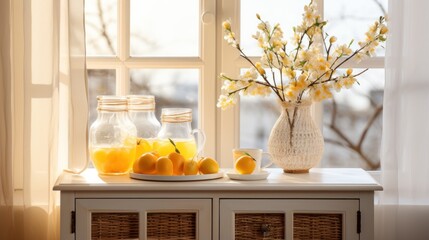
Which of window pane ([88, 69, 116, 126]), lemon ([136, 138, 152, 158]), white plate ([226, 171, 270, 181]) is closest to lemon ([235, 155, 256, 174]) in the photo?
white plate ([226, 171, 270, 181])

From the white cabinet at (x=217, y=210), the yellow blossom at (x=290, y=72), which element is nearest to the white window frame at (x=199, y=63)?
the yellow blossom at (x=290, y=72)

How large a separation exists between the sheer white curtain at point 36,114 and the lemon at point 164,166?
0.36m

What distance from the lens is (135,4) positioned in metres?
2.96

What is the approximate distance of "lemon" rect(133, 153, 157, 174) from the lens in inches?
96.4

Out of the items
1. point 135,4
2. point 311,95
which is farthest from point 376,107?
point 135,4

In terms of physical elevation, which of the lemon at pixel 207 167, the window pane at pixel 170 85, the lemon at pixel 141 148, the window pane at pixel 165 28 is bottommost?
the lemon at pixel 207 167

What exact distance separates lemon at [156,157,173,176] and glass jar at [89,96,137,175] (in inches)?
6.9

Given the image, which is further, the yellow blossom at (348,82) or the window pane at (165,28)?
the window pane at (165,28)

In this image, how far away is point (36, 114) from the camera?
105 inches

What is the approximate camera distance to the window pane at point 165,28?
2961 mm

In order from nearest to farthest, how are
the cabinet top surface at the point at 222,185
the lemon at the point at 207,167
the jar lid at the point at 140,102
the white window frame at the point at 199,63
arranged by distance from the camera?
the cabinet top surface at the point at 222,185 → the lemon at the point at 207,167 → the jar lid at the point at 140,102 → the white window frame at the point at 199,63

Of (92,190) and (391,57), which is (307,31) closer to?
(391,57)

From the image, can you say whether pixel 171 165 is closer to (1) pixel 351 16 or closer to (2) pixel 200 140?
(2) pixel 200 140

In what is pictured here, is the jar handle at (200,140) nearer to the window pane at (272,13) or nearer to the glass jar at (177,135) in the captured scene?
the glass jar at (177,135)
